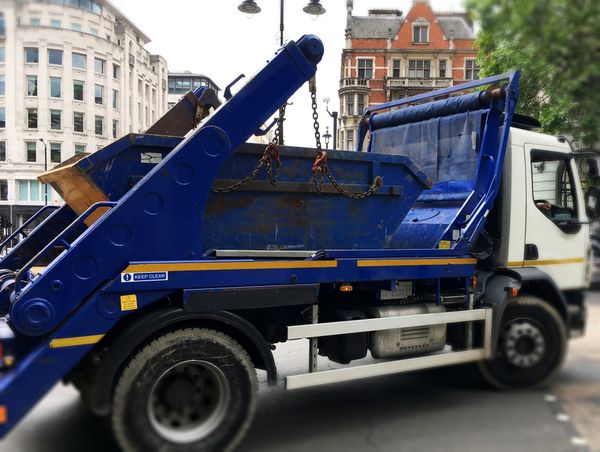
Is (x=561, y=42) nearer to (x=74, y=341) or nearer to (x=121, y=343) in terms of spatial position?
(x=121, y=343)

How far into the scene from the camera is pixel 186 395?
333 centimetres

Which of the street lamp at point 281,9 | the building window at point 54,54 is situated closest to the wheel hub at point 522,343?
the street lamp at point 281,9

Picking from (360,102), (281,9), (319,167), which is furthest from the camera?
(360,102)

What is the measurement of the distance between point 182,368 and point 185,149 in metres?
1.47

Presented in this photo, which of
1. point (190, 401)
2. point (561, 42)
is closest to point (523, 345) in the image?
point (190, 401)

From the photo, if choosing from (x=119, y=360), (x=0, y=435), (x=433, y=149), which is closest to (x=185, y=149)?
(x=119, y=360)

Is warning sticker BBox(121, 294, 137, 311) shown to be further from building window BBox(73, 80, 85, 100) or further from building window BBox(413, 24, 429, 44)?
building window BBox(413, 24, 429, 44)

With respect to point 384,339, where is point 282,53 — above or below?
above

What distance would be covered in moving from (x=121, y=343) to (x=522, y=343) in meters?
3.47

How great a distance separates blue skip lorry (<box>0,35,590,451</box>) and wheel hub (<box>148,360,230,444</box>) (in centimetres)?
1

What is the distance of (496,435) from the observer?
11.8ft

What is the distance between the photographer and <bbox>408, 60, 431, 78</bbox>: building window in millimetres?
45134

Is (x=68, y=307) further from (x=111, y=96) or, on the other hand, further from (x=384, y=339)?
(x=111, y=96)

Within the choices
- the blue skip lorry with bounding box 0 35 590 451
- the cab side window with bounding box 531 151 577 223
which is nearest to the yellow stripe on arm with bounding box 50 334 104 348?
the blue skip lorry with bounding box 0 35 590 451
